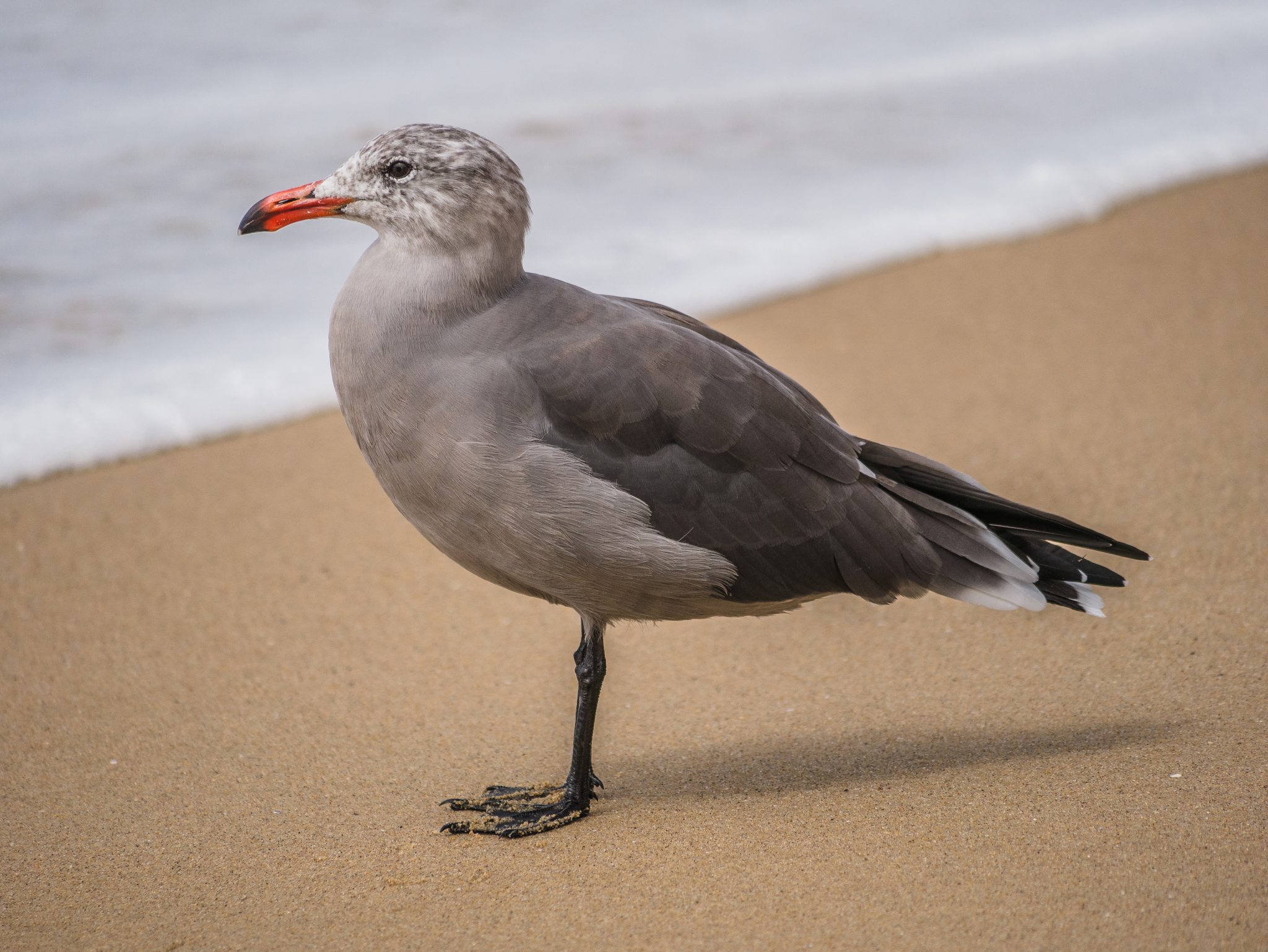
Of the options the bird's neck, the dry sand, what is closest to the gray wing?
the bird's neck

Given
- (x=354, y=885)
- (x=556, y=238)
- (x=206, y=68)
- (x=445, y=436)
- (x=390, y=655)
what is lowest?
(x=354, y=885)

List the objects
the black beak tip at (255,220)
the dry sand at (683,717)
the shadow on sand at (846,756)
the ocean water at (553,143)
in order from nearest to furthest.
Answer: the dry sand at (683,717)
the black beak tip at (255,220)
the shadow on sand at (846,756)
the ocean water at (553,143)

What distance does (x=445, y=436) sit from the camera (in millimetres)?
3146

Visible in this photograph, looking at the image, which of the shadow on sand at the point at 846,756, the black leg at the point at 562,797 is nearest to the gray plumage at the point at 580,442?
the black leg at the point at 562,797

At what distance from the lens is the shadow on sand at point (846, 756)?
11.6ft

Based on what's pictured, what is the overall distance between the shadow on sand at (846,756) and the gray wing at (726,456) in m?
0.45

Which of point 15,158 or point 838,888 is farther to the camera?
point 15,158

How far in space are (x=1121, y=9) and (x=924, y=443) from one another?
8445 mm

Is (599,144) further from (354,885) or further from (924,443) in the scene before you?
(354,885)

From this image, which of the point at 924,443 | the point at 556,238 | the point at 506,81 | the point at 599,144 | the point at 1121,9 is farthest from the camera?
the point at 1121,9

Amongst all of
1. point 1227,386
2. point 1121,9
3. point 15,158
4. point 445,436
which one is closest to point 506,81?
point 15,158

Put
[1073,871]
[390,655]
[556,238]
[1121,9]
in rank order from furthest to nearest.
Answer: [1121,9] < [556,238] < [390,655] < [1073,871]

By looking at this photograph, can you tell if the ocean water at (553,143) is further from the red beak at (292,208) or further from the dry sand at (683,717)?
the red beak at (292,208)

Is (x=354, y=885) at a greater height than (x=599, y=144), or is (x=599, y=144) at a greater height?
(x=599, y=144)
